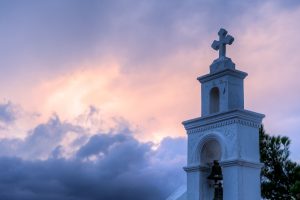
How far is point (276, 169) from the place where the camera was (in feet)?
86.1

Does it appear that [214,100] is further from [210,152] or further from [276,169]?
[276,169]

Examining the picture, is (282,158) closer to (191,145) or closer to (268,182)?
(268,182)

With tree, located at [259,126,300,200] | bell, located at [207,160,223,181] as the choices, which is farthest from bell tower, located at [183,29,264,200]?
tree, located at [259,126,300,200]

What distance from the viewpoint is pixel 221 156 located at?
14750 mm

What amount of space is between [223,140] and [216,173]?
88 centimetres

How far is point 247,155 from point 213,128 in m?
1.27

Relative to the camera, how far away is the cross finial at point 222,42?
→ 52.0 ft

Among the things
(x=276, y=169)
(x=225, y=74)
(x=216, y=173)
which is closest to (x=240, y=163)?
(x=216, y=173)

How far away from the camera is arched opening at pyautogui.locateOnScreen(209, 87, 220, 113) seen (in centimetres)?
1570

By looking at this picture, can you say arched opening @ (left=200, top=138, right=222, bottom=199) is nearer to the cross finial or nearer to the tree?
the cross finial

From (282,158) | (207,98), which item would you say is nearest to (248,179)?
(207,98)

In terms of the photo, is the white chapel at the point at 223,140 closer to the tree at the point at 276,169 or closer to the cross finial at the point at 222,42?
the cross finial at the point at 222,42

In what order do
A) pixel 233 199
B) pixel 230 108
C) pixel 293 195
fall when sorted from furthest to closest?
pixel 293 195
pixel 230 108
pixel 233 199

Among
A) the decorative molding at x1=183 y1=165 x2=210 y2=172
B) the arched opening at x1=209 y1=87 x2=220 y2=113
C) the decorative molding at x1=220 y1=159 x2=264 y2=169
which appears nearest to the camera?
the decorative molding at x1=220 y1=159 x2=264 y2=169
